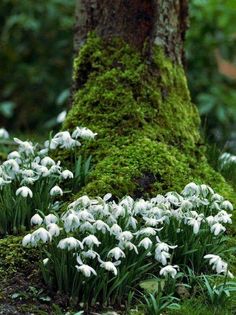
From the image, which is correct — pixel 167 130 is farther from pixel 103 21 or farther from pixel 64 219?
pixel 64 219

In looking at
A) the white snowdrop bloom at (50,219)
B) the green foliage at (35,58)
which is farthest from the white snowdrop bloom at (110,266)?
the green foliage at (35,58)

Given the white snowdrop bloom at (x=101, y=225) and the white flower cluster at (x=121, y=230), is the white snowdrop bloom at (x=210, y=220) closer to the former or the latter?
the white flower cluster at (x=121, y=230)

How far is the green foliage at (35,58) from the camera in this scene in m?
9.86

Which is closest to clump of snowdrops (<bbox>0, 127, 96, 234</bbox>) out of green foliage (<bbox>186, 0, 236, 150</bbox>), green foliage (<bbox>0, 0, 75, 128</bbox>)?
→ green foliage (<bbox>186, 0, 236, 150</bbox>)

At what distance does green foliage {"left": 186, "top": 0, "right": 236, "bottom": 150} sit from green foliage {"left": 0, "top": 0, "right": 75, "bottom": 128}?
1695 millimetres

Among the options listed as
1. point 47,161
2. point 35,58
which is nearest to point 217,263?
point 47,161

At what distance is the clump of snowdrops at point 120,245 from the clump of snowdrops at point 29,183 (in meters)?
0.34

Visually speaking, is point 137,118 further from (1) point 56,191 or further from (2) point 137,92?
(1) point 56,191

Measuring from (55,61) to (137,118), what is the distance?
5.11 m

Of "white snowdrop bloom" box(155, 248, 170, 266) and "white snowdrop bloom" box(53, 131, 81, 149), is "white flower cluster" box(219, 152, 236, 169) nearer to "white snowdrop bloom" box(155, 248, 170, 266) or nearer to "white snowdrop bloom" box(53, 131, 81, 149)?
"white snowdrop bloom" box(53, 131, 81, 149)

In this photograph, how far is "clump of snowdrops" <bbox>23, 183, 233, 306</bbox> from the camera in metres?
3.67

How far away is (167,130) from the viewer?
5297 millimetres

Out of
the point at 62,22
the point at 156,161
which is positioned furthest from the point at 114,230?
the point at 62,22

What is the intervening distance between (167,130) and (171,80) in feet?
1.50
